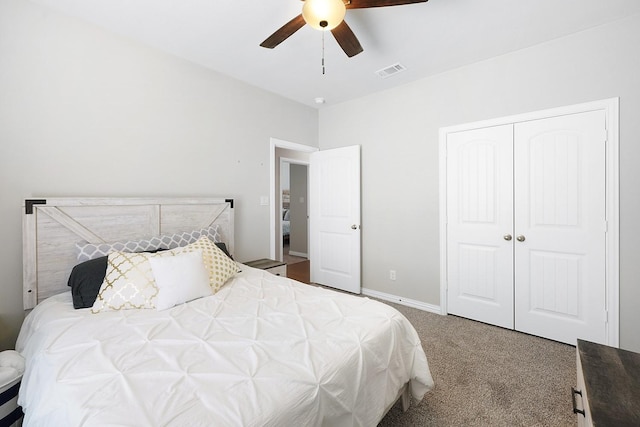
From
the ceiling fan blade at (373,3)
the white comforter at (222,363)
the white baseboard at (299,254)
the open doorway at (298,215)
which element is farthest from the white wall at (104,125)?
the white baseboard at (299,254)

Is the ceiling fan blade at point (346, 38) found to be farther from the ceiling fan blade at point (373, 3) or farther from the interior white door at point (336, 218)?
the interior white door at point (336, 218)

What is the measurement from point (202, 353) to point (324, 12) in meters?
1.81

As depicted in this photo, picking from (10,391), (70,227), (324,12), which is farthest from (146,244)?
(324,12)

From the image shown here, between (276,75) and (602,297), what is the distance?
360 cm

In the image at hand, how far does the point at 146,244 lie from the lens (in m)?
2.28

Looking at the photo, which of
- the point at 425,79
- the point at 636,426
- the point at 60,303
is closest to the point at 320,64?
the point at 425,79

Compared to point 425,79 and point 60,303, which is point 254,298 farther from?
point 425,79

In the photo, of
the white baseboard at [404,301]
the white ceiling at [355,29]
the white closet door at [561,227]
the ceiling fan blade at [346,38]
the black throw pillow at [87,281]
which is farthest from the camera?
the white baseboard at [404,301]

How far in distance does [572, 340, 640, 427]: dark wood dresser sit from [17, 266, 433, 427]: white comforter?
68 cm

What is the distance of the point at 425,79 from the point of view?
3139 mm

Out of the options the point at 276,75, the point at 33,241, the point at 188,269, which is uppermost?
the point at 276,75

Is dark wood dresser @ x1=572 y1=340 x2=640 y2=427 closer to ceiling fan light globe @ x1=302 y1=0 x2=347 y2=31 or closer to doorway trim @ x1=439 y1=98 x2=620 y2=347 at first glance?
doorway trim @ x1=439 y1=98 x2=620 y2=347

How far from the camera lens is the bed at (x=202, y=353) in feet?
2.89

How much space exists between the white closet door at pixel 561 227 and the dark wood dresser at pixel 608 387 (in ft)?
4.52
